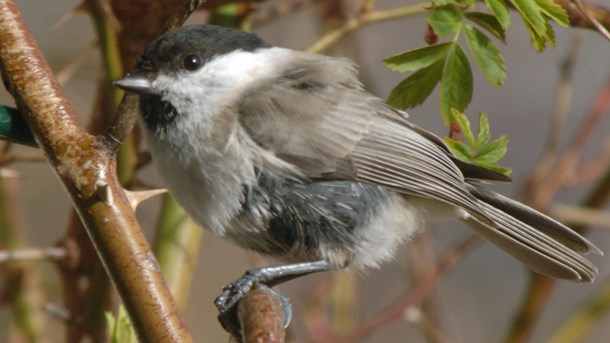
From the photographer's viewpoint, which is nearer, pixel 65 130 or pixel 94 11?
pixel 65 130

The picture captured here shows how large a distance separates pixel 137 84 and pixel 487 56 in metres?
0.67

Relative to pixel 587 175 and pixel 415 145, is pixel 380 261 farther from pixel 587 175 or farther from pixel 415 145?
pixel 587 175

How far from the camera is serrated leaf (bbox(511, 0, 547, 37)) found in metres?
1.42

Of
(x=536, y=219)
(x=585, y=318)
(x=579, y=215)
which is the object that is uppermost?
(x=536, y=219)

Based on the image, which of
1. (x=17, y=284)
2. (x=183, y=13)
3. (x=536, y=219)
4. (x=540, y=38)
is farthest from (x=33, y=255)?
(x=540, y=38)

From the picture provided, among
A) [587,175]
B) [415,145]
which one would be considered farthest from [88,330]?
[587,175]

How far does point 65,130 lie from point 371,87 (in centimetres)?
180

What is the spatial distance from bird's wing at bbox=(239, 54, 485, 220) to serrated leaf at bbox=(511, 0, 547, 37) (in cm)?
58

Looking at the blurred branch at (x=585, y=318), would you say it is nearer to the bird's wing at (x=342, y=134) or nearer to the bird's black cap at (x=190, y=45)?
the bird's wing at (x=342, y=134)

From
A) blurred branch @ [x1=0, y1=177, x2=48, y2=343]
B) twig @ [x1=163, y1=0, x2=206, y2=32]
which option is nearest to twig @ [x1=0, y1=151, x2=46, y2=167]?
blurred branch @ [x1=0, y1=177, x2=48, y2=343]

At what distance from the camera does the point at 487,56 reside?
156 cm

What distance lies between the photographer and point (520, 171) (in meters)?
5.12

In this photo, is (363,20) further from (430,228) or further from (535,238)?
(430,228)

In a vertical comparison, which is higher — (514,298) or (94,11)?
(94,11)
